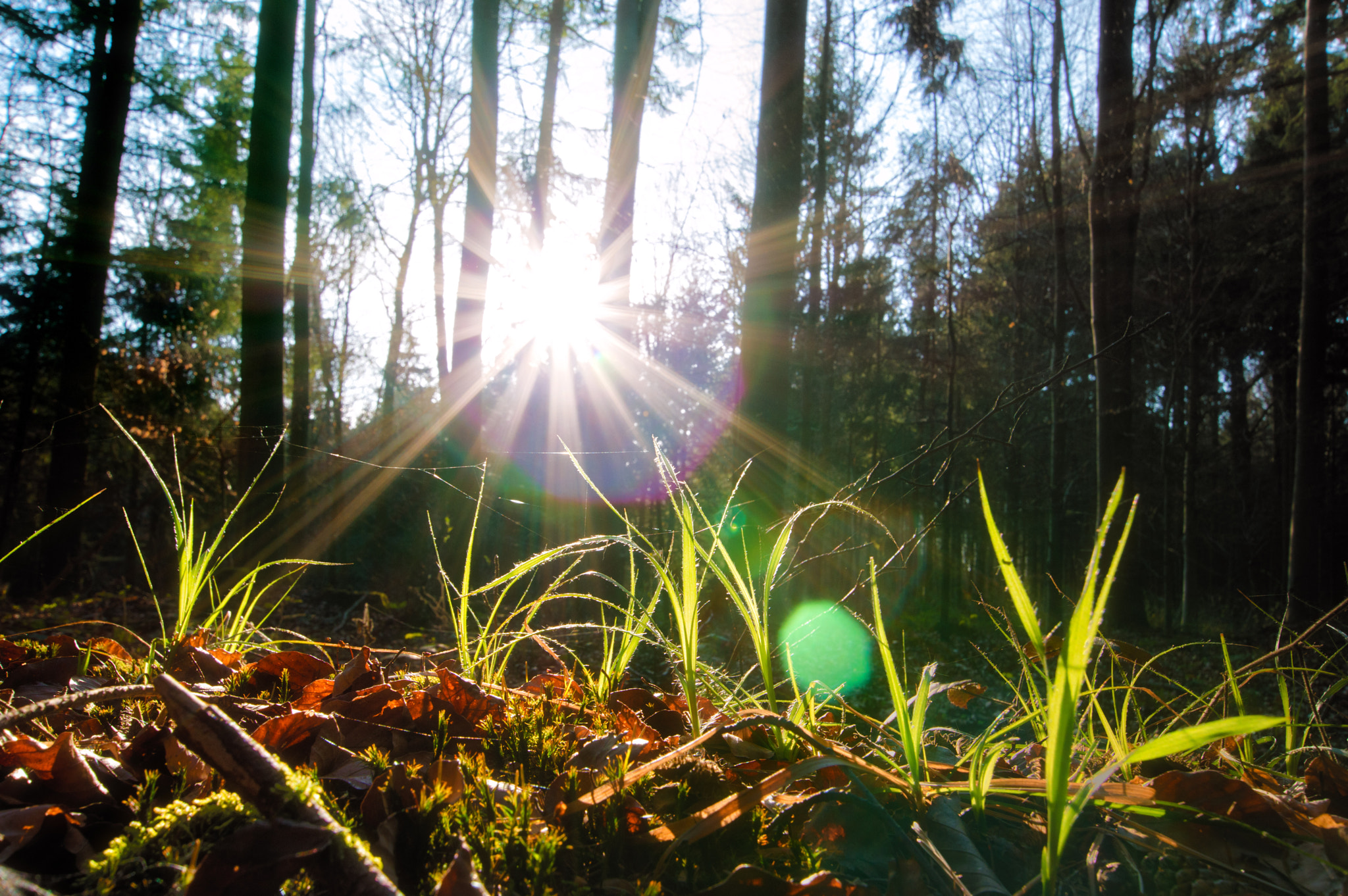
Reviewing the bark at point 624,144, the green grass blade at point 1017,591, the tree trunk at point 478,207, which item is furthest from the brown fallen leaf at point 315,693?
the tree trunk at point 478,207

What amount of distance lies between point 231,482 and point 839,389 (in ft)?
51.9

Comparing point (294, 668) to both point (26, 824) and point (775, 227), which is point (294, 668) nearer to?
point (26, 824)

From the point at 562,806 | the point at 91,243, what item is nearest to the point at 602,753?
the point at 562,806

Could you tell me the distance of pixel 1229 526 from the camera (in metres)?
17.6

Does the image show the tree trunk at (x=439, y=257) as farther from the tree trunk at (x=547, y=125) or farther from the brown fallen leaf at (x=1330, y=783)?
the brown fallen leaf at (x=1330, y=783)

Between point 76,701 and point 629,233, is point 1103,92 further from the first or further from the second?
point 76,701

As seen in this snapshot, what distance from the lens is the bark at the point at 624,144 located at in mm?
8383

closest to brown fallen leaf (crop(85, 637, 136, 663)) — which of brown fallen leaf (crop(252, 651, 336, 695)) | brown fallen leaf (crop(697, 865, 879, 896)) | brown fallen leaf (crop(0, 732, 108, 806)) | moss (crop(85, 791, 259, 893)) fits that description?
brown fallen leaf (crop(252, 651, 336, 695))

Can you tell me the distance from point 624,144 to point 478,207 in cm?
234

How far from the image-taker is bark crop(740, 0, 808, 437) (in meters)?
5.27

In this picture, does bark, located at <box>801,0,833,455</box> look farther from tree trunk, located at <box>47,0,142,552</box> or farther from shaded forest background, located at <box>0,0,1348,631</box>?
tree trunk, located at <box>47,0,142,552</box>

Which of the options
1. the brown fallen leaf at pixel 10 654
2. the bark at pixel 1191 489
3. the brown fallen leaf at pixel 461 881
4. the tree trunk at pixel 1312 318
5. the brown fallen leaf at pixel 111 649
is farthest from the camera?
the bark at pixel 1191 489

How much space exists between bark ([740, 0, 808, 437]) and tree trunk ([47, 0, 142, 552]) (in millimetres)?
7866

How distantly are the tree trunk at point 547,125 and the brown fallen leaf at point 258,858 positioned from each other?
35.9 feet
